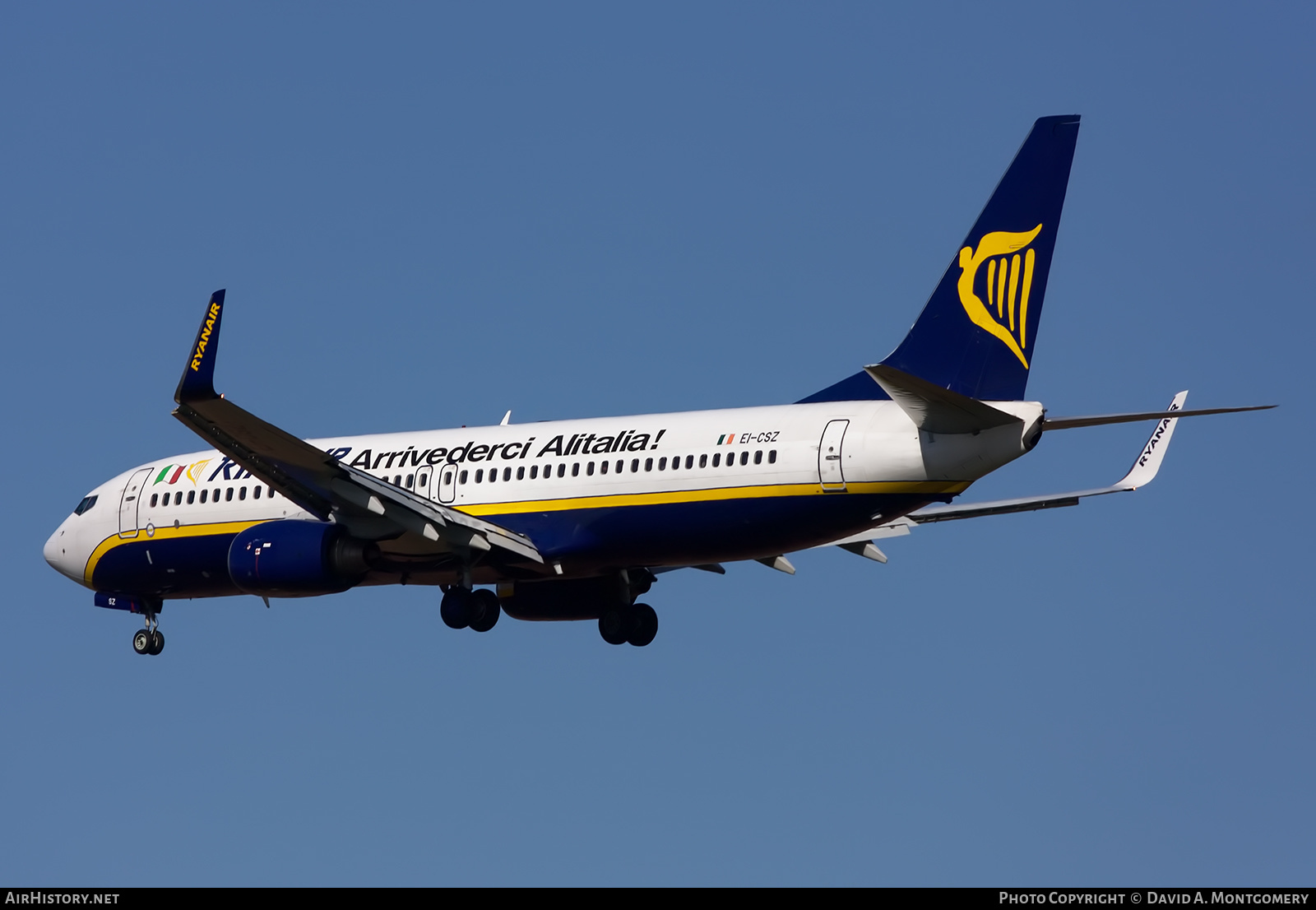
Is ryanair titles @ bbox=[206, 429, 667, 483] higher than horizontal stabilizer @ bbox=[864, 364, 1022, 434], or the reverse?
ryanair titles @ bbox=[206, 429, 667, 483]

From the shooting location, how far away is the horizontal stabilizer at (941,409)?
109ft

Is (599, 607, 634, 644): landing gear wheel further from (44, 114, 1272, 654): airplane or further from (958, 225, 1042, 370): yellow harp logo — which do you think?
(958, 225, 1042, 370): yellow harp logo

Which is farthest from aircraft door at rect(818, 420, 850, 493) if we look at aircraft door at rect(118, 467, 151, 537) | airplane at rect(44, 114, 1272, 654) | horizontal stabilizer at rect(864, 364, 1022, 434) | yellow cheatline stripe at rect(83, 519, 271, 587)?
aircraft door at rect(118, 467, 151, 537)

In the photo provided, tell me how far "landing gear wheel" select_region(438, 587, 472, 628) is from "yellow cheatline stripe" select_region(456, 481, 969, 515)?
5.56 feet

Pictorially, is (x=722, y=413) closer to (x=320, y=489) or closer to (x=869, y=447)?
(x=869, y=447)

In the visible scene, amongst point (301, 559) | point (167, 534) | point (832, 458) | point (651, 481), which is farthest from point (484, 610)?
point (832, 458)

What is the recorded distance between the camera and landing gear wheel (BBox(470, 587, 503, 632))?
4112 cm

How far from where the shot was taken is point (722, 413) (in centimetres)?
3888

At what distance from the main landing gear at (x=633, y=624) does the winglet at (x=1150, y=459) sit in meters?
10.2

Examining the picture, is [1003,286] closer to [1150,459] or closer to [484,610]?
[1150,459]
